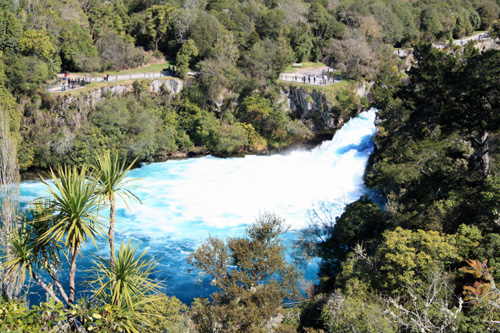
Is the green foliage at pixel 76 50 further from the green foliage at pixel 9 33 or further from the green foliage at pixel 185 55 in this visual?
the green foliage at pixel 185 55

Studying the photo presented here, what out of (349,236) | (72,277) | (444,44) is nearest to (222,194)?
Answer: (349,236)

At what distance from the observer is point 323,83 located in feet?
157

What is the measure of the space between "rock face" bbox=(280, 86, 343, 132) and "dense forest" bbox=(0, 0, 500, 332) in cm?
119

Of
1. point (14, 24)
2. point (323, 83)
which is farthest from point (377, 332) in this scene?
point (14, 24)

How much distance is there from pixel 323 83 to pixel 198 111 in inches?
574

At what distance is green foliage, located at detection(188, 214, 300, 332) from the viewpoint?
1450 centimetres

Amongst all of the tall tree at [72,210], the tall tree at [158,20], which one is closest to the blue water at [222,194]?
the tall tree at [72,210]

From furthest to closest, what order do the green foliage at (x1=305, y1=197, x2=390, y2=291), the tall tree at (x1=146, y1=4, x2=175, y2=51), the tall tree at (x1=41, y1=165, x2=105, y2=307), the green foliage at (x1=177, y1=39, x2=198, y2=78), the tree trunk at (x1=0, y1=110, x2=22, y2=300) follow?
the tall tree at (x1=146, y1=4, x2=175, y2=51), the green foliage at (x1=177, y1=39, x2=198, y2=78), the green foliage at (x1=305, y1=197, x2=390, y2=291), the tree trunk at (x1=0, y1=110, x2=22, y2=300), the tall tree at (x1=41, y1=165, x2=105, y2=307)

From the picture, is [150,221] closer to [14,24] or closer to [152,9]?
[14,24]

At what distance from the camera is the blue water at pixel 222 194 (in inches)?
1035

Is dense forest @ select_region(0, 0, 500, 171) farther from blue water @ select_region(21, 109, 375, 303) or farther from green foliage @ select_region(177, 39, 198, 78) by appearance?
blue water @ select_region(21, 109, 375, 303)

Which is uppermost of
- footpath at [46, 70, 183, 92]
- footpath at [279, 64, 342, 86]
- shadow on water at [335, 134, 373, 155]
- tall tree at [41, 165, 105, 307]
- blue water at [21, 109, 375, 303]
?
tall tree at [41, 165, 105, 307]

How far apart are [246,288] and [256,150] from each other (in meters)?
29.4

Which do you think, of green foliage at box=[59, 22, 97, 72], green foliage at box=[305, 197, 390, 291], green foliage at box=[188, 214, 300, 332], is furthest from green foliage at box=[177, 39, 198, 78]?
green foliage at box=[188, 214, 300, 332]
